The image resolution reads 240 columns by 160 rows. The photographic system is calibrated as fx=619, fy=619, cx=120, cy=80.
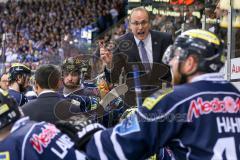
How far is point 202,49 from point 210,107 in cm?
36

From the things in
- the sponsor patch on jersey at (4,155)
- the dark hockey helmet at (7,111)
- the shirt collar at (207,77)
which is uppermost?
the shirt collar at (207,77)

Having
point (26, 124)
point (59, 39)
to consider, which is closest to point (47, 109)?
point (26, 124)

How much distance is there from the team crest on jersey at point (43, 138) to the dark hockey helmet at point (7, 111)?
0.18 metres

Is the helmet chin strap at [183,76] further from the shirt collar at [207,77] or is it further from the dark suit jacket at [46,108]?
the dark suit jacket at [46,108]

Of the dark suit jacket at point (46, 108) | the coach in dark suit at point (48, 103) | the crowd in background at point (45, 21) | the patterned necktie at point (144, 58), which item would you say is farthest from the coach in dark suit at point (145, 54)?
the crowd in background at point (45, 21)

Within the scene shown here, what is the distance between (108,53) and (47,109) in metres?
1.89

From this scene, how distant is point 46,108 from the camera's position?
17.8 ft

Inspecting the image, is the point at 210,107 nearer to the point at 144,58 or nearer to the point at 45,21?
the point at 144,58

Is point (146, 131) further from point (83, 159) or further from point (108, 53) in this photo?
point (108, 53)

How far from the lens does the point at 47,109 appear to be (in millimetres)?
5414

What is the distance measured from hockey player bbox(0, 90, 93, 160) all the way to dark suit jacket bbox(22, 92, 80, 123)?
4.27 ft

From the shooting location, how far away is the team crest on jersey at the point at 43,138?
3914mm

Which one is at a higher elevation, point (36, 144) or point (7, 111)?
point (7, 111)

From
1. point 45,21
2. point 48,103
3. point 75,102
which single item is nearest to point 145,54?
point 75,102
